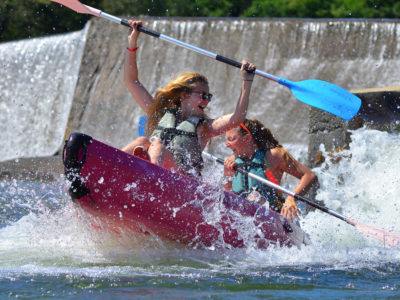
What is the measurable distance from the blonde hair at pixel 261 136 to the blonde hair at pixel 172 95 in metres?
0.69

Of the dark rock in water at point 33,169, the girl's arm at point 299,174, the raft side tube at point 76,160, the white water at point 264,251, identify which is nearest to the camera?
the raft side tube at point 76,160

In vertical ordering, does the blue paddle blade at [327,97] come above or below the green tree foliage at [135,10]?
below

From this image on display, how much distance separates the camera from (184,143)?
16.0 feet

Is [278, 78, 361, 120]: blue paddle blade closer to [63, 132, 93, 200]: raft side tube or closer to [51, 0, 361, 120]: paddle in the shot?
[51, 0, 361, 120]: paddle

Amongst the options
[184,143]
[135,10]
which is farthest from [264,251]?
[135,10]

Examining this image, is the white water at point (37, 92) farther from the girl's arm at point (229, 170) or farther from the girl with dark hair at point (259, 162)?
the girl with dark hair at point (259, 162)

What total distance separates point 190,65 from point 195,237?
10533mm

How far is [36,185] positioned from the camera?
37.2 ft

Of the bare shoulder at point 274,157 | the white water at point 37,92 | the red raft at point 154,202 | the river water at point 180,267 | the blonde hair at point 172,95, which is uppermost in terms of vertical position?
the white water at point 37,92

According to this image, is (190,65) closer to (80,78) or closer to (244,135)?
(80,78)

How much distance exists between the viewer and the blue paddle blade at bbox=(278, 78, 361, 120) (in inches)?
227

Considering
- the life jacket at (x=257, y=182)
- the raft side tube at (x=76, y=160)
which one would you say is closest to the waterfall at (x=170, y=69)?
the life jacket at (x=257, y=182)

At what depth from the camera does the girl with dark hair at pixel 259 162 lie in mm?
5648

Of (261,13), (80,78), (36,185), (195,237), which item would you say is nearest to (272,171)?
(195,237)
